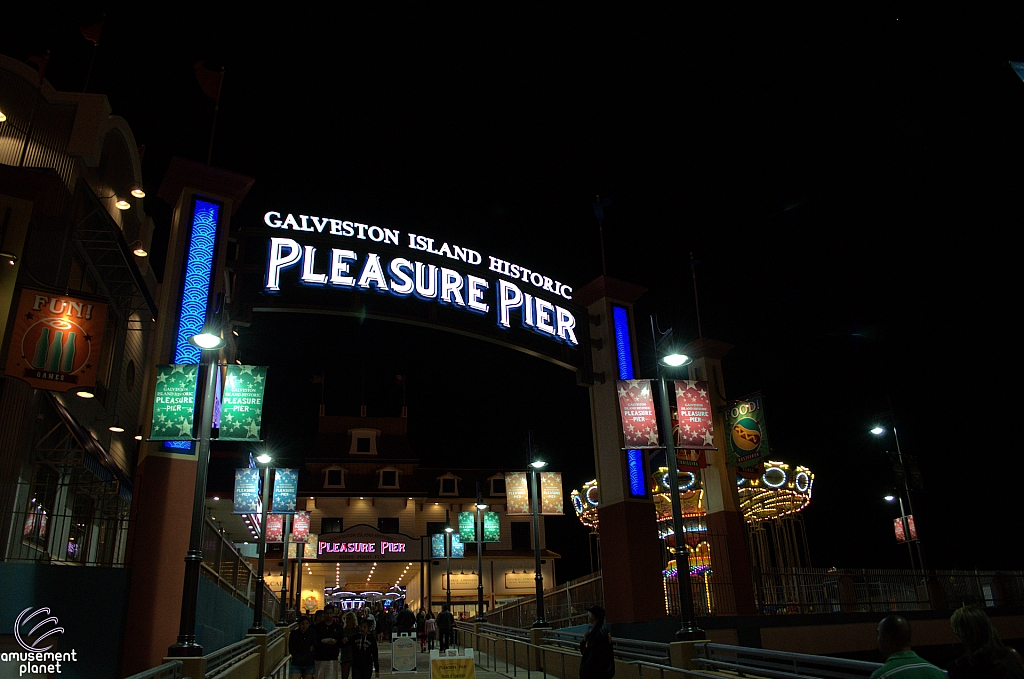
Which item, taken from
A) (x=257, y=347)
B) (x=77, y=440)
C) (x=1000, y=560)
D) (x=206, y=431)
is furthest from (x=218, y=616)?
(x=1000, y=560)

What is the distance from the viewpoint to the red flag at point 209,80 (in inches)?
727

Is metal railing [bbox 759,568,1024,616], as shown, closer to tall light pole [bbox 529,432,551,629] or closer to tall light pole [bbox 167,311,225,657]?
tall light pole [bbox 529,432,551,629]

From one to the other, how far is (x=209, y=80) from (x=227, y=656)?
13.7 m

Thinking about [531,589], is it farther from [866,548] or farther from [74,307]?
[74,307]

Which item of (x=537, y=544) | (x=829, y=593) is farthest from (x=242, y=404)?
(x=829, y=593)

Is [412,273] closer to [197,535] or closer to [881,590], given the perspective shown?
[197,535]

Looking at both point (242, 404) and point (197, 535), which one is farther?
point (242, 404)

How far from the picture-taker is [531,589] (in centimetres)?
5672

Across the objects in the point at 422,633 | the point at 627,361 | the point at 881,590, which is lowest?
the point at 422,633

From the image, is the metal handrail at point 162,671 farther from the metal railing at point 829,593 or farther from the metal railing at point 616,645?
the metal railing at point 829,593

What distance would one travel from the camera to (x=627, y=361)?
914 inches

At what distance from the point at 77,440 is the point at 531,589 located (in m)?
43.2

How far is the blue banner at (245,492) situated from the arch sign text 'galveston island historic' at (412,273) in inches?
366

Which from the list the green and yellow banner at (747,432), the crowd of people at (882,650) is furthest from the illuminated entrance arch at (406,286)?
the crowd of people at (882,650)
